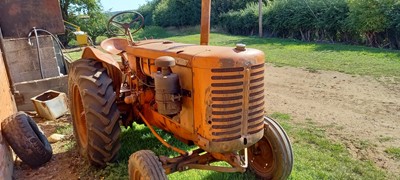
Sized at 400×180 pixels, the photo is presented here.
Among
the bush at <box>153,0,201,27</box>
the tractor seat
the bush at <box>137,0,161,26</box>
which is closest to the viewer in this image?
the tractor seat

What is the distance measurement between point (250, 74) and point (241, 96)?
0.56ft

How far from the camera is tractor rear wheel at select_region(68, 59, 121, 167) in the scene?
3.42 m

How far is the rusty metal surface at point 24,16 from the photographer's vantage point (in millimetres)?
7523

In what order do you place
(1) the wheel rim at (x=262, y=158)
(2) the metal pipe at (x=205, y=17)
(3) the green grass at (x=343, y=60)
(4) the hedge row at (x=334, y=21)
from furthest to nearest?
(4) the hedge row at (x=334, y=21) < (3) the green grass at (x=343, y=60) < (1) the wheel rim at (x=262, y=158) < (2) the metal pipe at (x=205, y=17)

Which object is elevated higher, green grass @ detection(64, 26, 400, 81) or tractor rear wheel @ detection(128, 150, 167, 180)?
tractor rear wheel @ detection(128, 150, 167, 180)

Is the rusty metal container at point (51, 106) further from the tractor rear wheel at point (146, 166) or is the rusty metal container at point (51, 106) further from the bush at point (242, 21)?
the bush at point (242, 21)

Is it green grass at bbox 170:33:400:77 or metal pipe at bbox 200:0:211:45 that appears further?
green grass at bbox 170:33:400:77

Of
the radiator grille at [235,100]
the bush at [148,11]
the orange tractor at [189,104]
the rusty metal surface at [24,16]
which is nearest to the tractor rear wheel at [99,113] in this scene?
the orange tractor at [189,104]

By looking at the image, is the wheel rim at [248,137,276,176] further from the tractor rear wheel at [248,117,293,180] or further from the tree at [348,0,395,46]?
the tree at [348,0,395,46]

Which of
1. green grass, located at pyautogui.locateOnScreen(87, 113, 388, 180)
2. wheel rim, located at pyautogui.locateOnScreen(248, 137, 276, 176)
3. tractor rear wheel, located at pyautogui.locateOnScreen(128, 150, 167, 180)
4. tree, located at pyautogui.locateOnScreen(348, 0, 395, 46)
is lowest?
green grass, located at pyautogui.locateOnScreen(87, 113, 388, 180)

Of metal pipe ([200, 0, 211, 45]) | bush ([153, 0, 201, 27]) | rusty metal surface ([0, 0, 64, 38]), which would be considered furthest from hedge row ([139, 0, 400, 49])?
metal pipe ([200, 0, 211, 45])

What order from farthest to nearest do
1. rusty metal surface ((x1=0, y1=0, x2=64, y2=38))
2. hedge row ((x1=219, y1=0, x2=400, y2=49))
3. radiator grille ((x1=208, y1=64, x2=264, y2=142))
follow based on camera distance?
hedge row ((x1=219, y1=0, x2=400, y2=49))
rusty metal surface ((x1=0, y1=0, x2=64, y2=38))
radiator grille ((x1=208, y1=64, x2=264, y2=142))

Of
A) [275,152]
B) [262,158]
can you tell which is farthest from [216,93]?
[262,158]

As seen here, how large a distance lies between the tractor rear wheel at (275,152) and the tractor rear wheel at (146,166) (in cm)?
107
